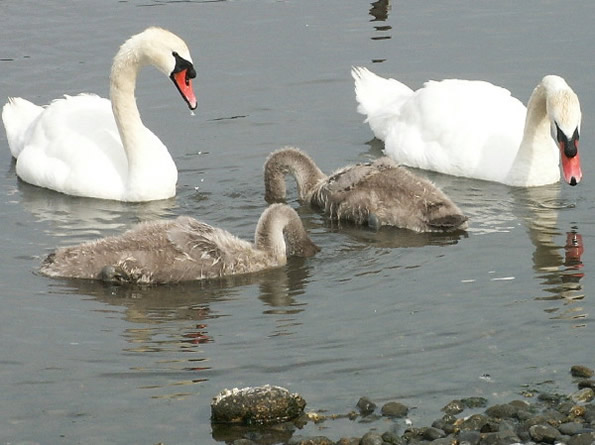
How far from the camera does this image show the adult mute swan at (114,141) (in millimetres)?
13586

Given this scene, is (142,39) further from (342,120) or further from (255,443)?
(255,443)

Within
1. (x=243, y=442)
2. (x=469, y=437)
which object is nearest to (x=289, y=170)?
(x=243, y=442)

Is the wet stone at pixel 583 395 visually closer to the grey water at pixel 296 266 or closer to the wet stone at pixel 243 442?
the grey water at pixel 296 266

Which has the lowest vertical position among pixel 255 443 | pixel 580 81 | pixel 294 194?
pixel 255 443

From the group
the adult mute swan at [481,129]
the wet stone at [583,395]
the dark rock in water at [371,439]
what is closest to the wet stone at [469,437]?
the dark rock in water at [371,439]

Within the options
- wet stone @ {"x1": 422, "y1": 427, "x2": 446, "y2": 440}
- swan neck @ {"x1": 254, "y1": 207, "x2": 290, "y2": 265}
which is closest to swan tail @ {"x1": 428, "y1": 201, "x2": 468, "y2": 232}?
swan neck @ {"x1": 254, "y1": 207, "x2": 290, "y2": 265}

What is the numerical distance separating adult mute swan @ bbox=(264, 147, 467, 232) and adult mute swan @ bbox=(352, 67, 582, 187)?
1631 millimetres

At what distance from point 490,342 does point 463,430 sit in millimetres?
1567

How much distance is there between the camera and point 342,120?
15.9 meters

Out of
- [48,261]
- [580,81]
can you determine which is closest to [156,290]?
[48,261]

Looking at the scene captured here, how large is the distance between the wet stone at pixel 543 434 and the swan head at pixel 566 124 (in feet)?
16.7

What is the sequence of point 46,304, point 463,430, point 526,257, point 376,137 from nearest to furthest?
1. point 463,430
2. point 46,304
3. point 526,257
4. point 376,137

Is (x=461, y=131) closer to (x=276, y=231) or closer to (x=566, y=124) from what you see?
(x=566, y=124)

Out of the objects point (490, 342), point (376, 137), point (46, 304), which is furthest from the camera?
point (376, 137)
